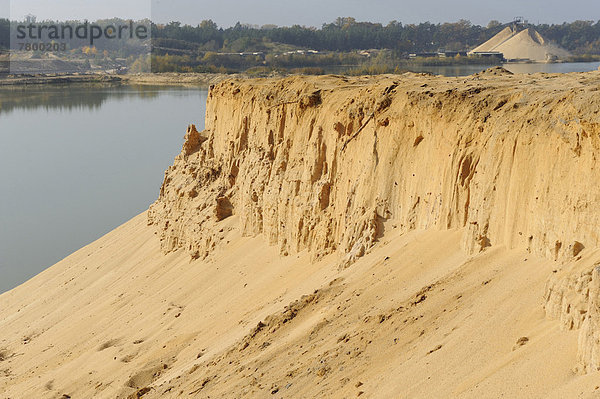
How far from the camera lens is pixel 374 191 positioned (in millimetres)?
11516

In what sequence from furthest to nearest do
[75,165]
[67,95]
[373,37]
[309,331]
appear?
[373,37]
[67,95]
[75,165]
[309,331]

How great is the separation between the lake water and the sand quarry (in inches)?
374

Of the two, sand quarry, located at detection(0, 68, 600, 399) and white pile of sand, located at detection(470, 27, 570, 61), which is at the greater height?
white pile of sand, located at detection(470, 27, 570, 61)

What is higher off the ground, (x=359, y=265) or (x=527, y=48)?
(x=527, y=48)

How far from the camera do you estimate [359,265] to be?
10.5 m

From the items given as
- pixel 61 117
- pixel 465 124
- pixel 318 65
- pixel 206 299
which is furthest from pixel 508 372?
pixel 318 65

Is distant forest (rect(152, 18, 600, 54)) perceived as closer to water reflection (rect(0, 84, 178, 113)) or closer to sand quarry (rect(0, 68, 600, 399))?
water reflection (rect(0, 84, 178, 113))

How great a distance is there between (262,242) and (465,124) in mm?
5626

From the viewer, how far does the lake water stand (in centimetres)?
2700

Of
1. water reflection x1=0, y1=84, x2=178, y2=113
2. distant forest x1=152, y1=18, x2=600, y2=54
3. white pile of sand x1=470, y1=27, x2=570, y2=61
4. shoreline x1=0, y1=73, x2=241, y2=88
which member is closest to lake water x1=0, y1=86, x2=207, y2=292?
water reflection x1=0, y1=84, x2=178, y2=113

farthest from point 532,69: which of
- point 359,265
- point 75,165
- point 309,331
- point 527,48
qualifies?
point 309,331

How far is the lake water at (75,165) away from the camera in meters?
27.0

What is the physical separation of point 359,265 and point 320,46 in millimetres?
106333

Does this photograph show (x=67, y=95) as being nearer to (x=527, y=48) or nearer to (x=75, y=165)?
(x=75, y=165)
